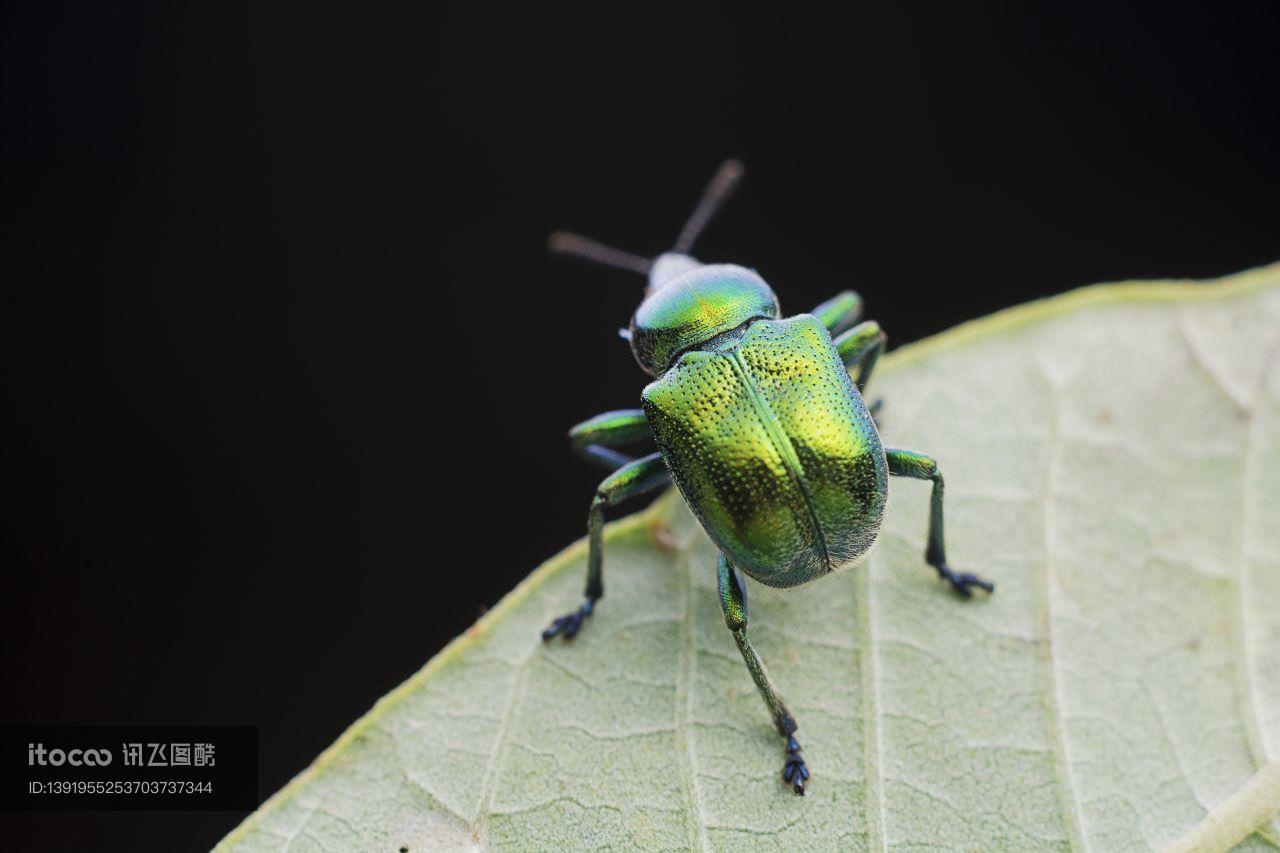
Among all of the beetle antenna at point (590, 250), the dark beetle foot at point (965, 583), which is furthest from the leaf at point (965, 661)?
the beetle antenna at point (590, 250)

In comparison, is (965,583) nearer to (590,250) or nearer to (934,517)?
(934,517)

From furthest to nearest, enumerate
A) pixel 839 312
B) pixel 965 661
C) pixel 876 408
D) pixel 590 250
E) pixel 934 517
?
pixel 590 250
pixel 839 312
pixel 876 408
pixel 934 517
pixel 965 661

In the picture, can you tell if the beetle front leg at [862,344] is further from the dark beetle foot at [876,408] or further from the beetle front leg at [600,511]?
the beetle front leg at [600,511]

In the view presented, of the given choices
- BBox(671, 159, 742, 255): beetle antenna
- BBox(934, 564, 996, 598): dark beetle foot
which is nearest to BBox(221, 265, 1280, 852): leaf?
BBox(934, 564, 996, 598): dark beetle foot

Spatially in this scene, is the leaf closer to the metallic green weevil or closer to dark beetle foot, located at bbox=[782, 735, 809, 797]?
dark beetle foot, located at bbox=[782, 735, 809, 797]

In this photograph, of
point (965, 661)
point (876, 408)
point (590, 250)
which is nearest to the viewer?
point (965, 661)

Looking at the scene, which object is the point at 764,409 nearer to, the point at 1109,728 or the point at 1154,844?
the point at 1109,728

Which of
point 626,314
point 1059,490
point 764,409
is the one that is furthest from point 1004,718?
point 626,314

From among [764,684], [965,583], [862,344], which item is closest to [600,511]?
[764,684]
